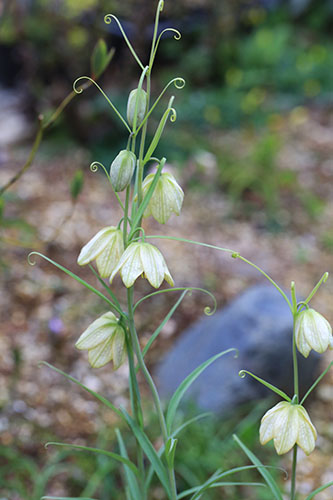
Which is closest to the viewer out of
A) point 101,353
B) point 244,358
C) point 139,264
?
point 139,264

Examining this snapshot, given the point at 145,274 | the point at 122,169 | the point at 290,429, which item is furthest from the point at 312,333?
the point at 122,169

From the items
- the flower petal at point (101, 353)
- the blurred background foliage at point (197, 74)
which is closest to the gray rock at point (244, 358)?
the flower petal at point (101, 353)

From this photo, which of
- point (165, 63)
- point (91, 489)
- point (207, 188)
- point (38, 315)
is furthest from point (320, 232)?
point (165, 63)

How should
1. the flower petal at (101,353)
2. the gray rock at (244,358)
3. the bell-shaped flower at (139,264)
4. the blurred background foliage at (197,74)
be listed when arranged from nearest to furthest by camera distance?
1. the bell-shaped flower at (139,264)
2. the flower petal at (101,353)
3. the gray rock at (244,358)
4. the blurred background foliage at (197,74)

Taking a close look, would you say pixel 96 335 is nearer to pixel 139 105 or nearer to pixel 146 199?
pixel 146 199

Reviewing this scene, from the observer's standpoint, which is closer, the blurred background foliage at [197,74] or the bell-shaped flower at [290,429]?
the bell-shaped flower at [290,429]

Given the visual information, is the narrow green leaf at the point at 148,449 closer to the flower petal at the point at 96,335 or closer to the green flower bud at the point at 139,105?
the flower petal at the point at 96,335
